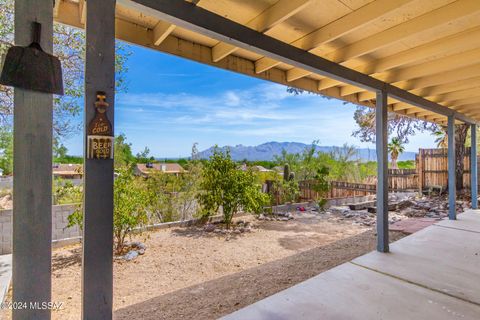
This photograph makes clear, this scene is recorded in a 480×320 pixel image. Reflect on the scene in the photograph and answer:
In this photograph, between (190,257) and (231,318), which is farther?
(190,257)

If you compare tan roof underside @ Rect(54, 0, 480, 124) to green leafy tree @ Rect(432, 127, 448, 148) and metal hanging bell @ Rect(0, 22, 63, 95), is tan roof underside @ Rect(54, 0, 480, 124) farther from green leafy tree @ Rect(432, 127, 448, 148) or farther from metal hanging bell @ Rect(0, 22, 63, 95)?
green leafy tree @ Rect(432, 127, 448, 148)

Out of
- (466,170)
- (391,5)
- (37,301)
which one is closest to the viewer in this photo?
(37,301)

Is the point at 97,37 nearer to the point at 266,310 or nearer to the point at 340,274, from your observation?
the point at 266,310

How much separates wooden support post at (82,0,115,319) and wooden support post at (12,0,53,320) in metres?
0.16

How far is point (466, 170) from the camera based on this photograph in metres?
8.73

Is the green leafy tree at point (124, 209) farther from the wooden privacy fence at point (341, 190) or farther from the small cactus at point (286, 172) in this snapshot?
the wooden privacy fence at point (341, 190)

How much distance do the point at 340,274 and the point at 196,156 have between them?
14.0 feet

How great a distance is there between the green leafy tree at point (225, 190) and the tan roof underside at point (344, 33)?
262 cm

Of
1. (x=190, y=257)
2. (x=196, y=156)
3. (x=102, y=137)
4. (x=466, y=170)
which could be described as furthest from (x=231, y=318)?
(x=466, y=170)

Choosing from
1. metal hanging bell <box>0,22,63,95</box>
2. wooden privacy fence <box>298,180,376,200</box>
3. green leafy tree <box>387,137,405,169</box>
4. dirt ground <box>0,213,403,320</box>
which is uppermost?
green leafy tree <box>387,137,405,169</box>

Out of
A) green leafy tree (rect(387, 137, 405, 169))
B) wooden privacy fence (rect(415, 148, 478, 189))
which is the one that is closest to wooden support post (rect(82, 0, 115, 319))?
wooden privacy fence (rect(415, 148, 478, 189))

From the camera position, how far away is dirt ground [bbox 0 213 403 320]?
2.42m

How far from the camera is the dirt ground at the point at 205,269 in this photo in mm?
2416

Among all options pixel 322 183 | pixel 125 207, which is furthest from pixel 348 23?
pixel 322 183
